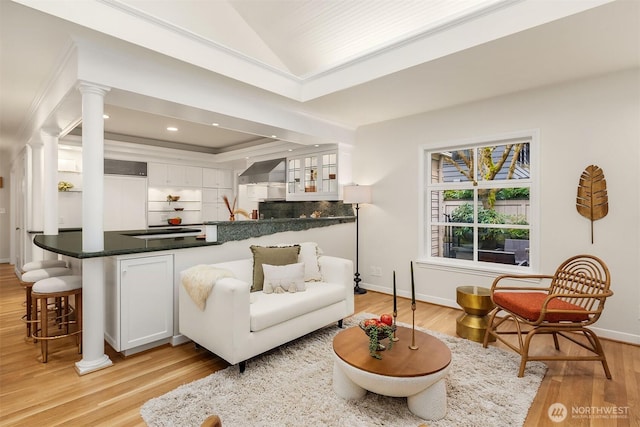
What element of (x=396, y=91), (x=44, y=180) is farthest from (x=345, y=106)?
(x=44, y=180)

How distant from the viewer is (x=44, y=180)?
4.14 meters

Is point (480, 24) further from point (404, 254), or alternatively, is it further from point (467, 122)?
point (404, 254)

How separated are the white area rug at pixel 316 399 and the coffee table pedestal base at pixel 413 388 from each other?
5cm

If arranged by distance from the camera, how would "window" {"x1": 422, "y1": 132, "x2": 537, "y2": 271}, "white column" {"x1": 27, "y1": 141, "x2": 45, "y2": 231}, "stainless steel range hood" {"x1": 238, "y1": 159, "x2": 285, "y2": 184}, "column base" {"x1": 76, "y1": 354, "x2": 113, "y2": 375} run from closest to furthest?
1. "column base" {"x1": 76, "y1": 354, "x2": 113, "y2": 375}
2. "window" {"x1": 422, "y1": 132, "x2": 537, "y2": 271}
3. "white column" {"x1": 27, "y1": 141, "x2": 45, "y2": 231}
4. "stainless steel range hood" {"x1": 238, "y1": 159, "x2": 285, "y2": 184}

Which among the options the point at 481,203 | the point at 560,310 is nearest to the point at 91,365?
the point at 560,310

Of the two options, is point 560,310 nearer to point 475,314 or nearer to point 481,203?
point 475,314

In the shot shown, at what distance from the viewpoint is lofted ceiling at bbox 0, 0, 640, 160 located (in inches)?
90.0

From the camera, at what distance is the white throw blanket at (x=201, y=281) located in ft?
8.20

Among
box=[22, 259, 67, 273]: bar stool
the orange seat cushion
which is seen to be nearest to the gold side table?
the orange seat cushion

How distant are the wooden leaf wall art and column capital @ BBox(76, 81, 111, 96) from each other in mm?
4455

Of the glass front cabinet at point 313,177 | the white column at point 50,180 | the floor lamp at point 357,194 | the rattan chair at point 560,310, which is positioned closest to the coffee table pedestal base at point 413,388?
the rattan chair at point 560,310

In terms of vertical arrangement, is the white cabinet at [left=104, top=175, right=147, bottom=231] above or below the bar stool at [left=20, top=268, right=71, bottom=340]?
above

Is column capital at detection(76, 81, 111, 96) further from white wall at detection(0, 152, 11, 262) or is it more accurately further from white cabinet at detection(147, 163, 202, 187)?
white wall at detection(0, 152, 11, 262)

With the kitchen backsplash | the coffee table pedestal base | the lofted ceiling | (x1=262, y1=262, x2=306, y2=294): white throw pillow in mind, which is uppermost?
the lofted ceiling
